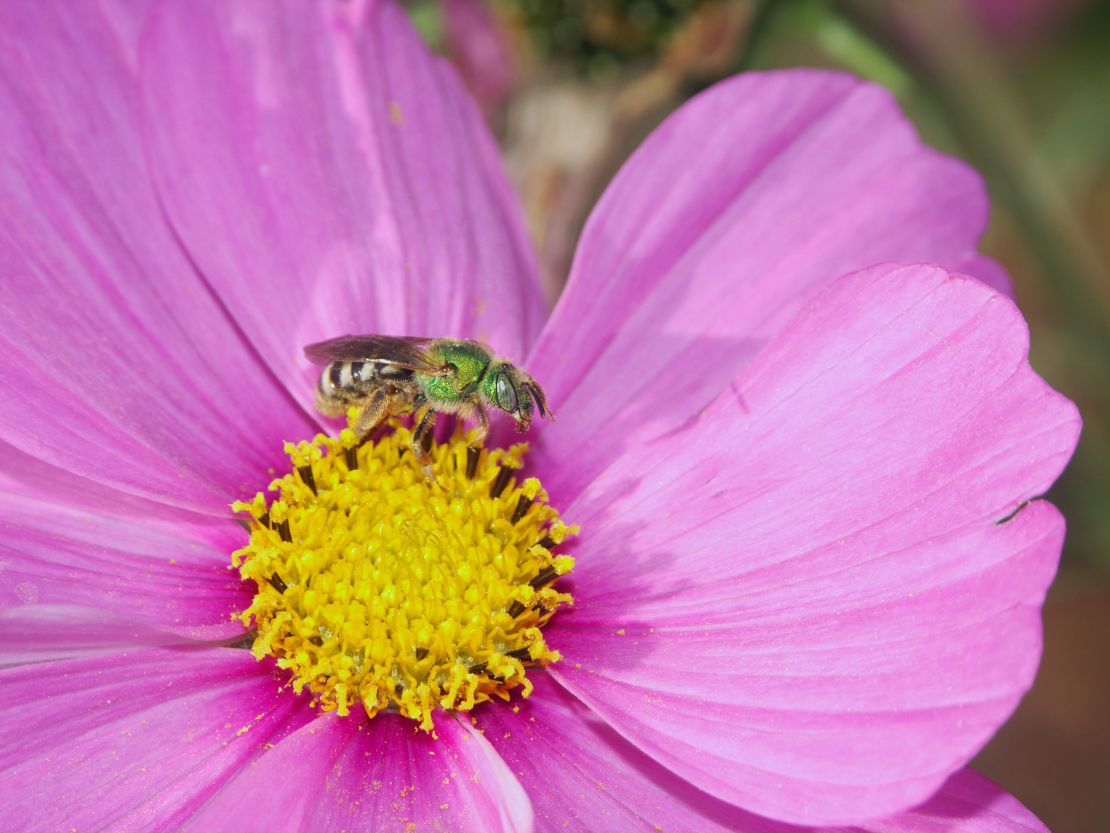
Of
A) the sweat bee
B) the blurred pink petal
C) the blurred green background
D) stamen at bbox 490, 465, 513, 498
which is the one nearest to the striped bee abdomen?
the sweat bee

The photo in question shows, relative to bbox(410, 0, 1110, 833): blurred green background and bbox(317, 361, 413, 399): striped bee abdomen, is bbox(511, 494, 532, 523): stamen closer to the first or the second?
bbox(317, 361, 413, 399): striped bee abdomen

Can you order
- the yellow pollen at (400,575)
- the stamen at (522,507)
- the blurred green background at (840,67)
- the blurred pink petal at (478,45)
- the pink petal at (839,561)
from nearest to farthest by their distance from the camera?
the pink petal at (839,561) < the yellow pollen at (400,575) < the stamen at (522,507) < the blurred green background at (840,67) < the blurred pink petal at (478,45)

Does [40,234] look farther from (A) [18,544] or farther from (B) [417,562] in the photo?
(B) [417,562]

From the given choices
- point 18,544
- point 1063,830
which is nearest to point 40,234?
point 18,544

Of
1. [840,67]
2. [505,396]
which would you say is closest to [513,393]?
[505,396]

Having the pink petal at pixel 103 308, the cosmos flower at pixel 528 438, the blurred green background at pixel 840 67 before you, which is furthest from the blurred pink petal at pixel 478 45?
the pink petal at pixel 103 308

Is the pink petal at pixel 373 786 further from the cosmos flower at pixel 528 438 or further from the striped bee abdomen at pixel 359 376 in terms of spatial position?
the striped bee abdomen at pixel 359 376
